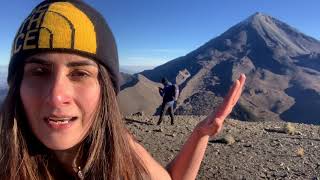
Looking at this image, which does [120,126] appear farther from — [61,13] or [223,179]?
[223,179]

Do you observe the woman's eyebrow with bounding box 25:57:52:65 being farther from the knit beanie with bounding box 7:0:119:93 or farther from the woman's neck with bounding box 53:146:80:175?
the woman's neck with bounding box 53:146:80:175

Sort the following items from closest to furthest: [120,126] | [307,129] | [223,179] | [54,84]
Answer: [54,84] < [120,126] < [223,179] < [307,129]

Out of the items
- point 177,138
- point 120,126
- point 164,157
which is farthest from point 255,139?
point 120,126

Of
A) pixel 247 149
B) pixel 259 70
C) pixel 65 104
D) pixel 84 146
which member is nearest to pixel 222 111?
pixel 84 146

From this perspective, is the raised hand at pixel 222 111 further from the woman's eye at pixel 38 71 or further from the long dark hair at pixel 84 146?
the woman's eye at pixel 38 71

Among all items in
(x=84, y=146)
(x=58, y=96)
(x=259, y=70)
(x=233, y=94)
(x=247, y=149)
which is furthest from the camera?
(x=259, y=70)

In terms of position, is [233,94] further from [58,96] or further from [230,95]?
[58,96]
